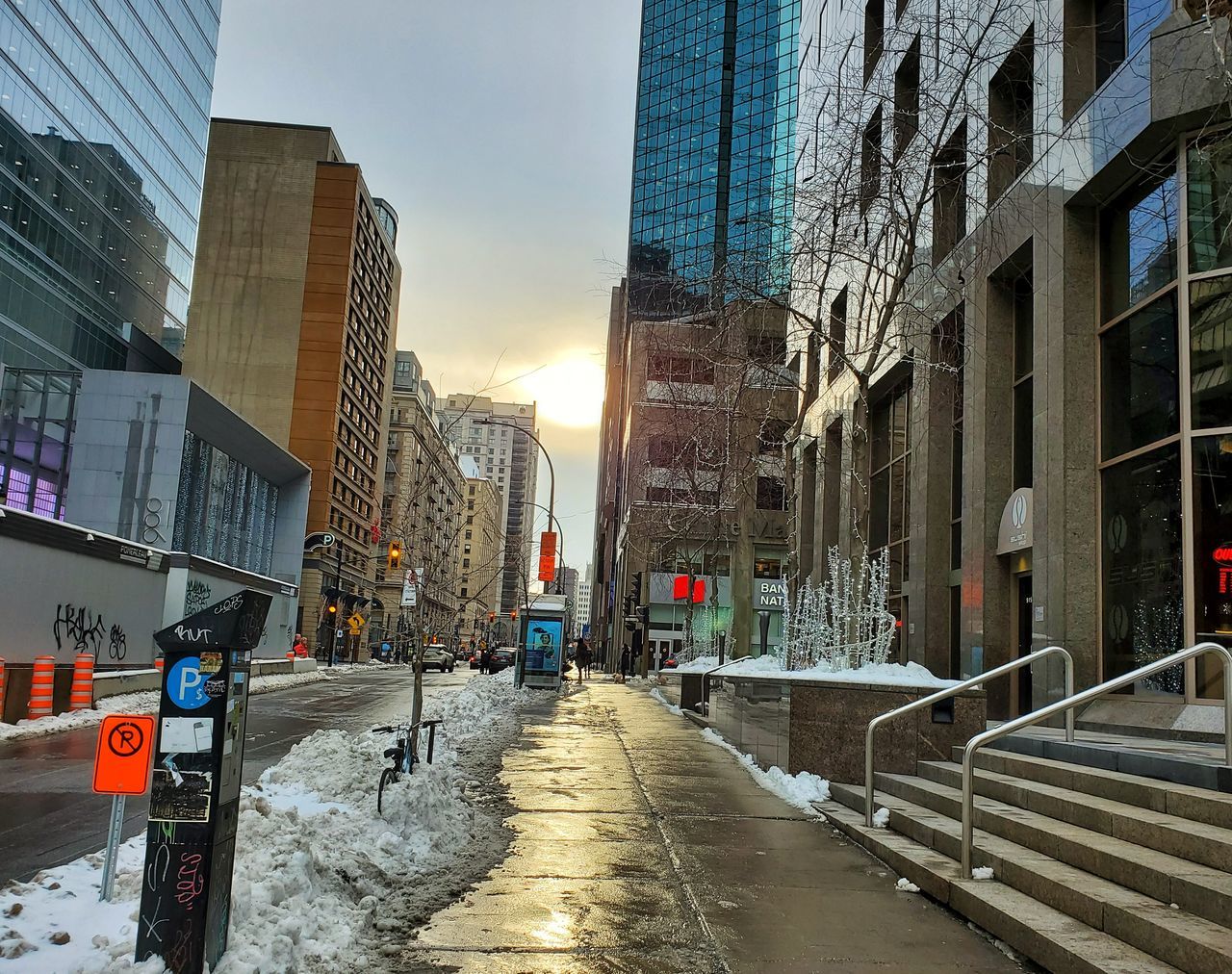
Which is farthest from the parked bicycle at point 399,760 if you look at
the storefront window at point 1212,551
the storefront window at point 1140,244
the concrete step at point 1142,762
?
the storefront window at point 1140,244

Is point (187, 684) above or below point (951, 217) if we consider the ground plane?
below

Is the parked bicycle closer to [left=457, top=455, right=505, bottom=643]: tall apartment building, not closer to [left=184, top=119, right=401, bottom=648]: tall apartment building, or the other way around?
[left=457, top=455, right=505, bottom=643]: tall apartment building

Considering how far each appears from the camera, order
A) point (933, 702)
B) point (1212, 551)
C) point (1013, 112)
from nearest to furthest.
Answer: point (933, 702) → point (1212, 551) → point (1013, 112)

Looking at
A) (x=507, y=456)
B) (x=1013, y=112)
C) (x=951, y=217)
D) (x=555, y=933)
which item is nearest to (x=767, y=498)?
(x=951, y=217)

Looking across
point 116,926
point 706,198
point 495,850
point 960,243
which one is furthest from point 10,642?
point 706,198

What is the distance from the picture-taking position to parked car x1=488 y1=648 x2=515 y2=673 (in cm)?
5516

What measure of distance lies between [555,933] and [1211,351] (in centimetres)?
1096

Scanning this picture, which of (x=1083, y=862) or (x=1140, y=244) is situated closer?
(x=1083, y=862)

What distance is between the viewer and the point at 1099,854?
238 inches

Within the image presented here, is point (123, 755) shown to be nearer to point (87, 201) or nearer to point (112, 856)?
point (112, 856)

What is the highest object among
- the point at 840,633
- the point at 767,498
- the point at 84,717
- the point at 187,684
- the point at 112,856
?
the point at 767,498

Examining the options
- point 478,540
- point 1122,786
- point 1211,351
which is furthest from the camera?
point 478,540

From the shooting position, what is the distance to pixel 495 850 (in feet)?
25.6

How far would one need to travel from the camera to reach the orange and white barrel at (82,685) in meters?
18.6
